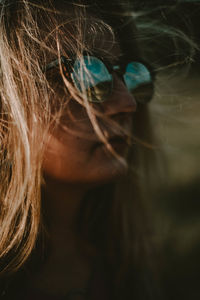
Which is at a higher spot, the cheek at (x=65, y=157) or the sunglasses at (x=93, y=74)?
the sunglasses at (x=93, y=74)

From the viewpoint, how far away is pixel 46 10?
1182 mm

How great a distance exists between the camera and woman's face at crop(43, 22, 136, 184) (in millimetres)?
1251

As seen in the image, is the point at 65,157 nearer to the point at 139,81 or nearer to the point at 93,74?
the point at 93,74

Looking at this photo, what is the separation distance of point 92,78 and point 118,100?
179 millimetres

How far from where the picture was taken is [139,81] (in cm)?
145

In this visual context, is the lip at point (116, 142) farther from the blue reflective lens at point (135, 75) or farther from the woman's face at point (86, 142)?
the blue reflective lens at point (135, 75)

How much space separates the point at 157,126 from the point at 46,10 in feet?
3.32

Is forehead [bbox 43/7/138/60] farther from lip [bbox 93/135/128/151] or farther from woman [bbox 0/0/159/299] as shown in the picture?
lip [bbox 93/135/128/151]

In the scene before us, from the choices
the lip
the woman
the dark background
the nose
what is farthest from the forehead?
the lip

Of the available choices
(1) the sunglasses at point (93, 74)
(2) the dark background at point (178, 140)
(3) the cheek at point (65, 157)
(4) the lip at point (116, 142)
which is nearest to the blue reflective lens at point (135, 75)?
(1) the sunglasses at point (93, 74)

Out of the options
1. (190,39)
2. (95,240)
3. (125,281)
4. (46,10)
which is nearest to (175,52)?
(190,39)

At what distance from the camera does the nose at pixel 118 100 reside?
129 cm

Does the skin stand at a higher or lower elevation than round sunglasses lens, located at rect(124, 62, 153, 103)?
lower

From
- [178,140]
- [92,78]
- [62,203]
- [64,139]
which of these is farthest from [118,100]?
[178,140]
